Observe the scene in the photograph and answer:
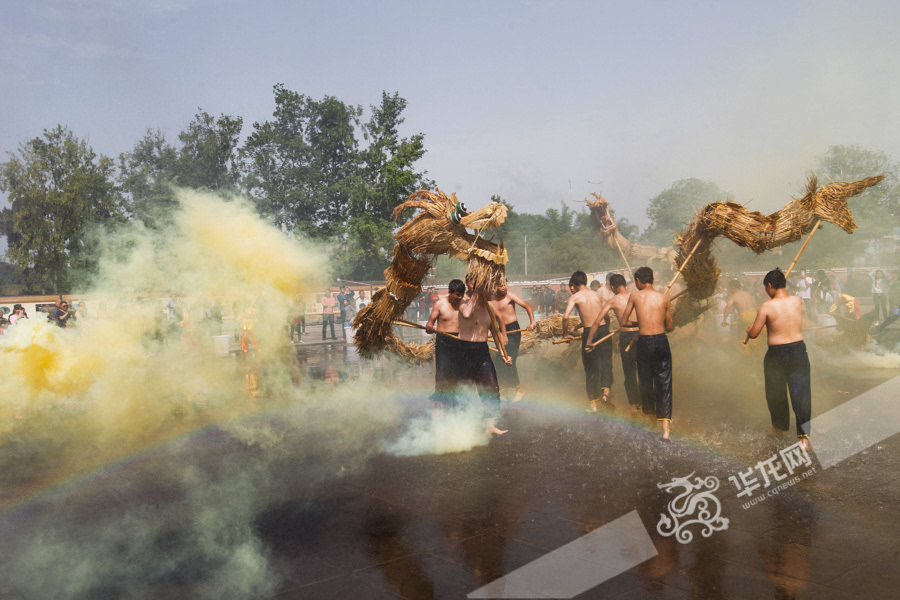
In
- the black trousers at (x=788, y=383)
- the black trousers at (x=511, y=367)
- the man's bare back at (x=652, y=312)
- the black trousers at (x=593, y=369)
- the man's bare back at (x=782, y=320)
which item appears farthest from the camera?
the black trousers at (x=511, y=367)

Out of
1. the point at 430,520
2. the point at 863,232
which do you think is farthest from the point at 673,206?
the point at 430,520

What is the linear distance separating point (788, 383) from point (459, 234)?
3643mm

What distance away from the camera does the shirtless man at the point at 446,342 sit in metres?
7.82

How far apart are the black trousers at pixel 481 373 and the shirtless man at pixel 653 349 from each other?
1.62 meters

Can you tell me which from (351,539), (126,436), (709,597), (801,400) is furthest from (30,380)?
(801,400)

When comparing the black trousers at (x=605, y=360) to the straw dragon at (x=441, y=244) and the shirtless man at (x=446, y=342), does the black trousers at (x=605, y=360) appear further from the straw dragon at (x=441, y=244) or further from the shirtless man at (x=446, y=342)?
the straw dragon at (x=441, y=244)

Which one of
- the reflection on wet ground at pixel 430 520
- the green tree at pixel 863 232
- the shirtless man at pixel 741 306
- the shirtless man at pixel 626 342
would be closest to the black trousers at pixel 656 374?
the reflection on wet ground at pixel 430 520

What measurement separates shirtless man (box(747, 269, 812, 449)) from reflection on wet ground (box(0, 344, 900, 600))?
13.1 inches

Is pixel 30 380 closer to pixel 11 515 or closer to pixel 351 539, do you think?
pixel 11 515

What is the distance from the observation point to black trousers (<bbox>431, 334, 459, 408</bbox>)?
305 inches

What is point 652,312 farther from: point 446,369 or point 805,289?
point 805,289

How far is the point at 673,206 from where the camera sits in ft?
98.2

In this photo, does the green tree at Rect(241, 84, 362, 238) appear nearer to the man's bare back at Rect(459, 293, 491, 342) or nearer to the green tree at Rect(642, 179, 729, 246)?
the green tree at Rect(642, 179, 729, 246)

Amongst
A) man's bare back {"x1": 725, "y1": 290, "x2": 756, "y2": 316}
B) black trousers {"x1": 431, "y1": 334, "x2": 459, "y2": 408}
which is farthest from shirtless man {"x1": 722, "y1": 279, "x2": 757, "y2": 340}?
black trousers {"x1": 431, "y1": 334, "x2": 459, "y2": 408}
